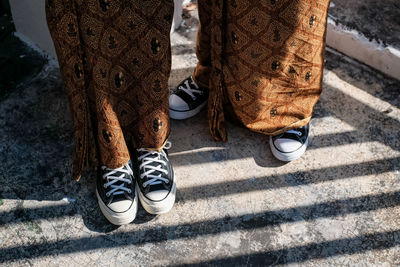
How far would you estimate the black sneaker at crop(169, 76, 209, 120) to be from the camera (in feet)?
7.29

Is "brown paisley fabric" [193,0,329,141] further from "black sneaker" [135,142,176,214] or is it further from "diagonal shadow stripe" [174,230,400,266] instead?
"diagonal shadow stripe" [174,230,400,266]

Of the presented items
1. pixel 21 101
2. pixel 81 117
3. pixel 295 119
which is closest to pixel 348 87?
pixel 295 119

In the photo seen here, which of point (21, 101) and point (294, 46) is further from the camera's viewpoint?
point (21, 101)

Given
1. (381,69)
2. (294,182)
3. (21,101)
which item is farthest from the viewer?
(381,69)

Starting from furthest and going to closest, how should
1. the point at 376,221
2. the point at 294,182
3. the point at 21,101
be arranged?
the point at 21,101 → the point at 294,182 → the point at 376,221

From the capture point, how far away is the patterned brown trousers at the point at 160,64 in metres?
1.54

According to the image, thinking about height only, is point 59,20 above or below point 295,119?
above

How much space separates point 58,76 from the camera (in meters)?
2.40

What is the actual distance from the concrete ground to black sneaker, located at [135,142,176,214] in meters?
0.07

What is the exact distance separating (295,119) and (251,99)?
0.87 feet

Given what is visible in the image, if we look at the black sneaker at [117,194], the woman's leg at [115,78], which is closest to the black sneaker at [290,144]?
the woman's leg at [115,78]

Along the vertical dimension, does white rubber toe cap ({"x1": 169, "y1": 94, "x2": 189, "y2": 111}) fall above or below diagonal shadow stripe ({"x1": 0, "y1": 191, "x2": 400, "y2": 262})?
above

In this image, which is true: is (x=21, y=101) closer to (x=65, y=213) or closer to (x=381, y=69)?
(x=65, y=213)

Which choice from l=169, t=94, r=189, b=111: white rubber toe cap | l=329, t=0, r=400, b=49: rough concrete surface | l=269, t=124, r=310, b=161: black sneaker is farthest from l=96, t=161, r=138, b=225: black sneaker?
l=329, t=0, r=400, b=49: rough concrete surface
